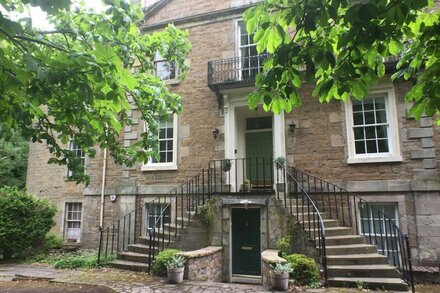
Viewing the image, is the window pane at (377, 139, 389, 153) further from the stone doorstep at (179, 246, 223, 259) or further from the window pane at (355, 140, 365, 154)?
the stone doorstep at (179, 246, 223, 259)

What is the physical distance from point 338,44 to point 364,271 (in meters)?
6.28

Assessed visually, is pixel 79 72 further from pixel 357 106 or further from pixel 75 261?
pixel 357 106

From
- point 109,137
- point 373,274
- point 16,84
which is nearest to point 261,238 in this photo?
point 373,274

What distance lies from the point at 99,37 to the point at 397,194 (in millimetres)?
8658

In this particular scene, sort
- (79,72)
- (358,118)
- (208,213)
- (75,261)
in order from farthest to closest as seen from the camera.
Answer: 1. (358,118)
2. (75,261)
3. (208,213)
4. (79,72)

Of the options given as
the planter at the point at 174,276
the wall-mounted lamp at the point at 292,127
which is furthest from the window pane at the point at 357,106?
the planter at the point at 174,276

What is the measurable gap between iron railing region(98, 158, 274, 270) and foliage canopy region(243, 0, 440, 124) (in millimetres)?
7378

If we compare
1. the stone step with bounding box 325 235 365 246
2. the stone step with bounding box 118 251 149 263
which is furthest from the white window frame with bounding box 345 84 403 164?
the stone step with bounding box 118 251 149 263

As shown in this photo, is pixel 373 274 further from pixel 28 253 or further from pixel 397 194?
pixel 28 253

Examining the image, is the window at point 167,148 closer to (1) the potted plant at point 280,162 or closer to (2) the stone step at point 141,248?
(2) the stone step at point 141,248

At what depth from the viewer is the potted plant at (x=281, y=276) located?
7215mm

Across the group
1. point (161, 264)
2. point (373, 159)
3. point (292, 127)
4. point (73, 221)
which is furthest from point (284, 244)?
point (73, 221)

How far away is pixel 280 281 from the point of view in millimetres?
7215

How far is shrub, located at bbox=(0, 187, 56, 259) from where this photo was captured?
11.4 meters
